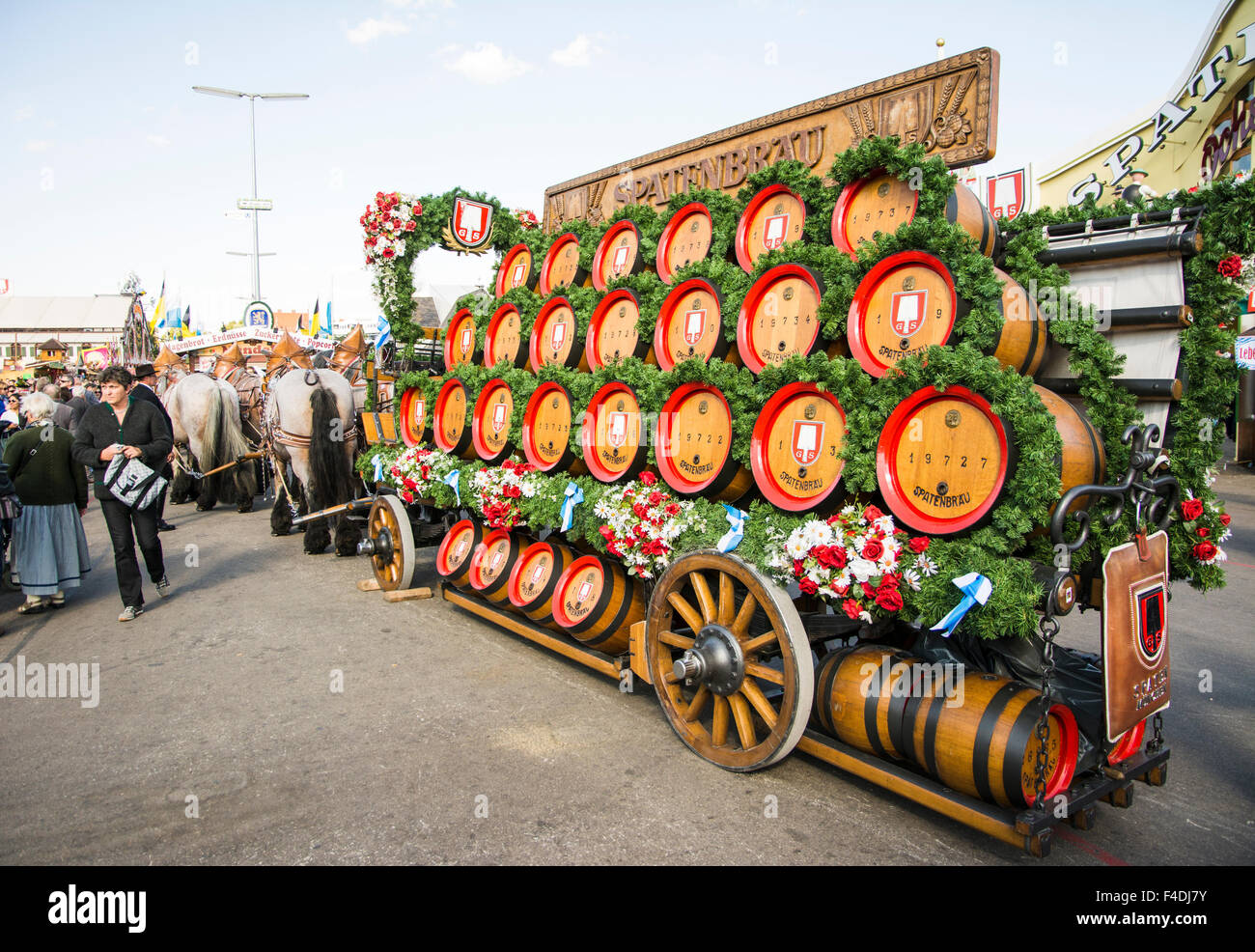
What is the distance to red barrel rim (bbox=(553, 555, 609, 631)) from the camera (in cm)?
438

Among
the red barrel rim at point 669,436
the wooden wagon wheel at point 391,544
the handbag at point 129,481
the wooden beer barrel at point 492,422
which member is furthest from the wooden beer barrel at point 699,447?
the handbag at point 129,481

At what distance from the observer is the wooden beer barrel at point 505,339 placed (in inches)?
221

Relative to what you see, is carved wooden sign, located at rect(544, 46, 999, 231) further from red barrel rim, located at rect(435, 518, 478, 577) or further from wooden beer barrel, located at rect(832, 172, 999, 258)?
red barrel rim, located at rect(435, 518, 478, 577)

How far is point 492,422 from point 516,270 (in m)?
1.33

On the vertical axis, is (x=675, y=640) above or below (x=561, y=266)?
below

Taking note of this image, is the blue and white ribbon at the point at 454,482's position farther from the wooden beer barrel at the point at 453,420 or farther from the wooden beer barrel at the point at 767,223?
the wooden beer barrel at the point at 767,223

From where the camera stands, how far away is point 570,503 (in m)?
4.54

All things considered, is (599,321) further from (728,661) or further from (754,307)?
(728,661)

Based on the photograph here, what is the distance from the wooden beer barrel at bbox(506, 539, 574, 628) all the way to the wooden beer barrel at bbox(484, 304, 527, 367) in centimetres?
141

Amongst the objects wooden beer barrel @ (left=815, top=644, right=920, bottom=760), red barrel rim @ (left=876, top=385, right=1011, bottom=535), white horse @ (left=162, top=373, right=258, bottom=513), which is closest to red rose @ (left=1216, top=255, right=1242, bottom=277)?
red barrel rim @ (left=876, top=385, right=1011, bottom=535)

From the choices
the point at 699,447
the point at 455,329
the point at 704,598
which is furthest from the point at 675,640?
the point at 455,329

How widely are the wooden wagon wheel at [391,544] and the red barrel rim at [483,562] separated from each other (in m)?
1.10

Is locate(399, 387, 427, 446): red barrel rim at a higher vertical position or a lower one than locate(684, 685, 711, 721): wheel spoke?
higher

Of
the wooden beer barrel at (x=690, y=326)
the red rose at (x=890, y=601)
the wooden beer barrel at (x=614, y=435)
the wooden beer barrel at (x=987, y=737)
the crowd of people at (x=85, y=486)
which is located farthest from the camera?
the crowd of people at (x=85, y=486)
